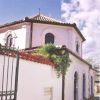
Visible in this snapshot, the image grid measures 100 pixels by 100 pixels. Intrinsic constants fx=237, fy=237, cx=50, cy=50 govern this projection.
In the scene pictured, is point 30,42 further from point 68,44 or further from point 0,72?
point 0,72

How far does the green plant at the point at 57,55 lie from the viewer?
13.7 m

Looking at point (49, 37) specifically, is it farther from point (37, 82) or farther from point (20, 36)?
point (37, 82)

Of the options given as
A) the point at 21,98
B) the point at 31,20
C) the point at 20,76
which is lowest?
the point at 21,98

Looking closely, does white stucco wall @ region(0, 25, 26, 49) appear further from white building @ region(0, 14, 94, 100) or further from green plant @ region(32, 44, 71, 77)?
green plant @ region(32, 44, 71, 77)

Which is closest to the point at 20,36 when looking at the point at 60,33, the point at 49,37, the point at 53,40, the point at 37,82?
the point at 49,37

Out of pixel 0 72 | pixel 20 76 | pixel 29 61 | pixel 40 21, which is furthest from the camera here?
pixel 40 21

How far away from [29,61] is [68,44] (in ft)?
35.0

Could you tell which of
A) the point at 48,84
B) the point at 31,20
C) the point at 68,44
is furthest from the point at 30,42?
the point at 48,84

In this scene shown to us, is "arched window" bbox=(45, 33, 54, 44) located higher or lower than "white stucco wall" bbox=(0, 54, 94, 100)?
higher

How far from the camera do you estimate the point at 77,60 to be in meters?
18.8

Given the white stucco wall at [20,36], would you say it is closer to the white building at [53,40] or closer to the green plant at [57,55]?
the white building at [53,40]

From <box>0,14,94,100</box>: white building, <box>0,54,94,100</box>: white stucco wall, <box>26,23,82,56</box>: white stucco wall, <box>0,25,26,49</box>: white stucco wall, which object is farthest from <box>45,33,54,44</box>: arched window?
<box>0,54,94,100</box>: white stucco wall

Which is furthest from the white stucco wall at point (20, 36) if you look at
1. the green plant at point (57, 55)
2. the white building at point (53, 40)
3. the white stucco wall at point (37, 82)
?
the white stucco wall at point (37, 82)

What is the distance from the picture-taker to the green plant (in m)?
13.7
